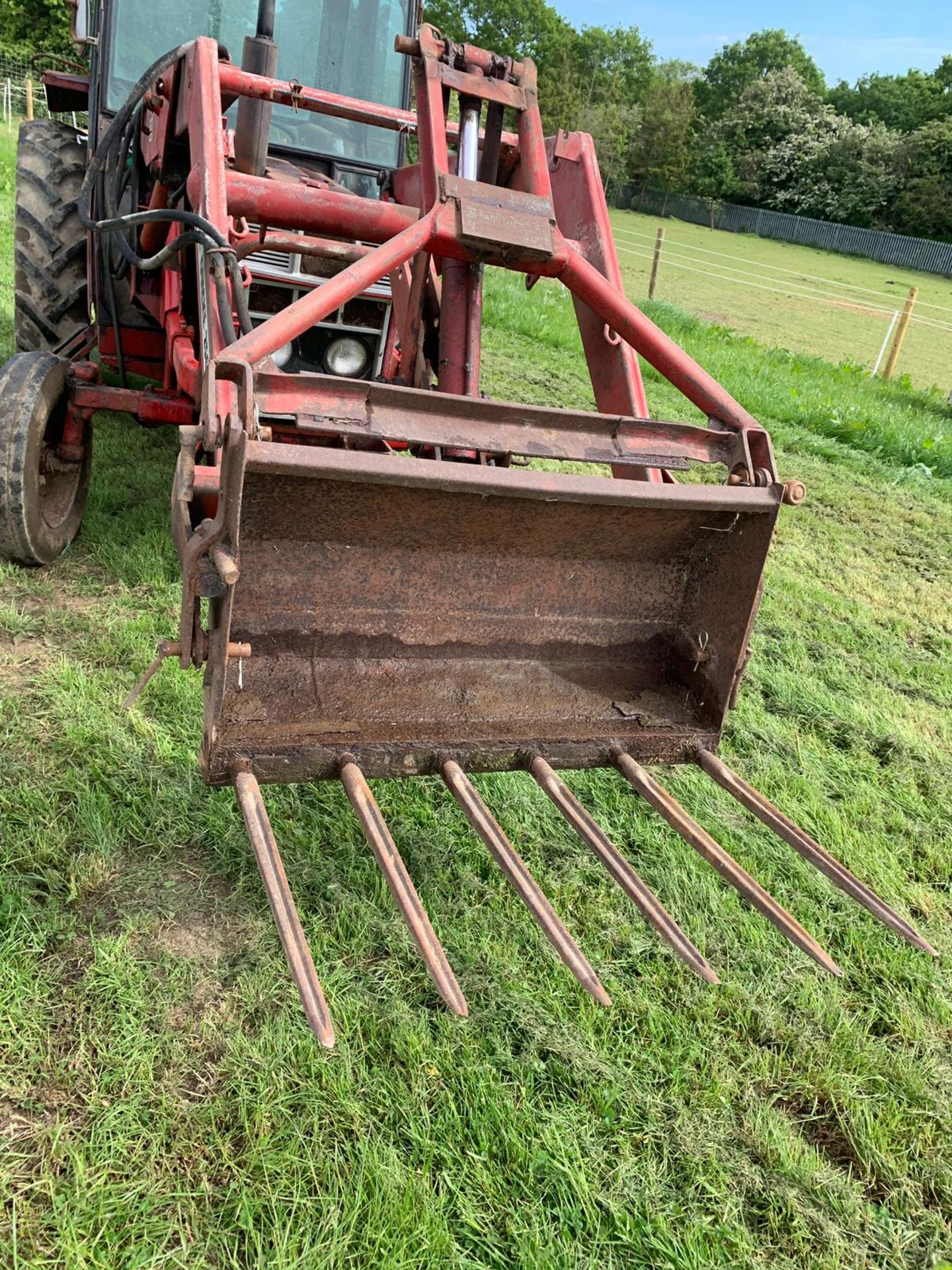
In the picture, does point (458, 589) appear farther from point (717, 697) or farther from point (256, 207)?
point (256, 207)

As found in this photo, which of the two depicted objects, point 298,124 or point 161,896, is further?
point 298,124

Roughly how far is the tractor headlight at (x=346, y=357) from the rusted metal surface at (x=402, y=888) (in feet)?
8.63

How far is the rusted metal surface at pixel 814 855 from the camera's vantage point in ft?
6.77

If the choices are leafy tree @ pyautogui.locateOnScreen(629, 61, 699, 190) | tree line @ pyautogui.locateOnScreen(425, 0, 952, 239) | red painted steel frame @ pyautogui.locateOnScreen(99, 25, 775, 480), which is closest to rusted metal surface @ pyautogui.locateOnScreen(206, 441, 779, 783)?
red painted steel frame @ pyautogui.locateOnScreen(99, 25, 775, 480)

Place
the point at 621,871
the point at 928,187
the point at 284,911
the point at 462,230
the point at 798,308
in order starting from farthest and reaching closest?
1. the point at 928,187
2. the point at 798,308
3. the point at 462,230
4. the point at 621,871
5. the point at 284,911

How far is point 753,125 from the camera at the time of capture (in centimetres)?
5584

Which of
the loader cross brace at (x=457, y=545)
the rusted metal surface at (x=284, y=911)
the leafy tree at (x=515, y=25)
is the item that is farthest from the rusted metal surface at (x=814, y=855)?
the leafy tree at (x=515, y=25)

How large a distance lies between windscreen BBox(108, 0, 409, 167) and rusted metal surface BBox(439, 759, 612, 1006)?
149 inches

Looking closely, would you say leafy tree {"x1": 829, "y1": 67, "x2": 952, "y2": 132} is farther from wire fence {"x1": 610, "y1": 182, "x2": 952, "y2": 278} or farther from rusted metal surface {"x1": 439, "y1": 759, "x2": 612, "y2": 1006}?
rusted metal surface {"x1": 439, "y1": 759, "x2": 612, "y2": 1006}

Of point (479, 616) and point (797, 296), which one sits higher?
point (797, 296)

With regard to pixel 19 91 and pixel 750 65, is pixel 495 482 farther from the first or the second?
pixel 750 65

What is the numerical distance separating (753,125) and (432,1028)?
211 feet

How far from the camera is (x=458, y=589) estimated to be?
103 inches

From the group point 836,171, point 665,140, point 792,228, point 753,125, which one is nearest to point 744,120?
point 753,125
